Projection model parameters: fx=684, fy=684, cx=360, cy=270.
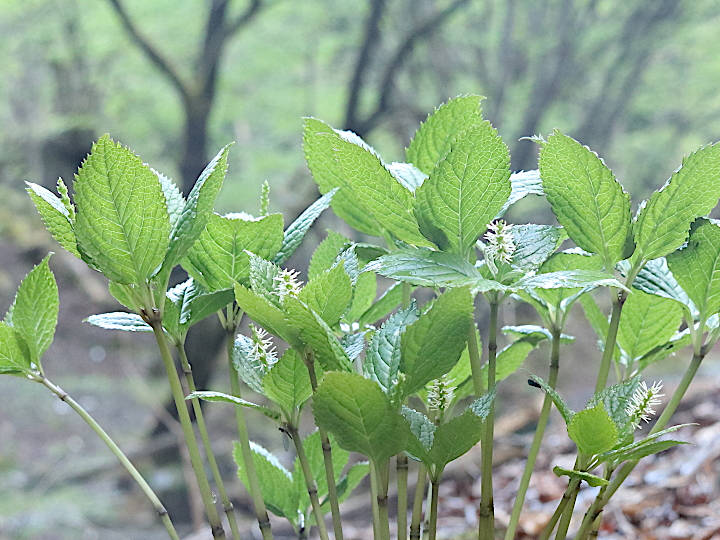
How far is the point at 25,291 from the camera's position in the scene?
359 mm

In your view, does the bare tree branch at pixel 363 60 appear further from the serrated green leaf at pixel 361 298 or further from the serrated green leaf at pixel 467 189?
the serrated green leaf at pixel 467 189

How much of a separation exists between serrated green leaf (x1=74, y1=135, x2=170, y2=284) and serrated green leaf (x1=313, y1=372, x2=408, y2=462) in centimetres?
10

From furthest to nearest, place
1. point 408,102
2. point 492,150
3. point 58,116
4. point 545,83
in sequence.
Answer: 1. point 58,116
2. point 408,102
3. point 545,83
4. point 492,150

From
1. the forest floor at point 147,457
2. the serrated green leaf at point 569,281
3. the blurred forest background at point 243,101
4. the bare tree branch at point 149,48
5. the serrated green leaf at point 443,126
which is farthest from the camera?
the blurred forest background at point 243,101

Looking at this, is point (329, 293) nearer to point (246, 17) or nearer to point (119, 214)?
point (119, 214)

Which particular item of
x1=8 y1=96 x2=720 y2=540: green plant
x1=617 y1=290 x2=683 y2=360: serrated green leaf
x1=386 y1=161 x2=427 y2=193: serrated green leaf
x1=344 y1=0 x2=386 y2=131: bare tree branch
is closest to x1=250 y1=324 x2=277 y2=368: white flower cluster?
x1=8 y1=96 x2=720 y2=540: green plant

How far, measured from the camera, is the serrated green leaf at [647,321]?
1.30 ft

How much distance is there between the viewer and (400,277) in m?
0.27

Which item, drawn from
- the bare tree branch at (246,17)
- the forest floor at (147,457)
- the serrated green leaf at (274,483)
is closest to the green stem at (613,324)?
the serrated green leaf at (274,483)

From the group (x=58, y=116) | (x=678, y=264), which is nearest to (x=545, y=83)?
(x=58, y=116)

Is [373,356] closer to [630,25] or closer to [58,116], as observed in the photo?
[630,25]

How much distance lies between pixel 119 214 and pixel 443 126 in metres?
0.18

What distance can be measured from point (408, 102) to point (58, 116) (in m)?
1.87

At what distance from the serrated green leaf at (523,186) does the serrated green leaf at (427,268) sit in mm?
35
